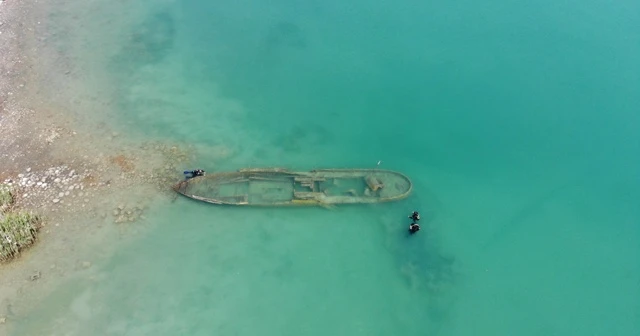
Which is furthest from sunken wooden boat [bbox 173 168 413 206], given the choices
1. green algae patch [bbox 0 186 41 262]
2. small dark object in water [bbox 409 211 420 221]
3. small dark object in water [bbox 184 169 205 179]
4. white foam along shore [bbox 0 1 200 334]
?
green algae patch [bbox 0 186 41 262]

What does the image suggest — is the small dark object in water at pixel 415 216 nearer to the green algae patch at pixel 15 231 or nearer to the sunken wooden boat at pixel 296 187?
the sunken wooden boat at pixel 296 187

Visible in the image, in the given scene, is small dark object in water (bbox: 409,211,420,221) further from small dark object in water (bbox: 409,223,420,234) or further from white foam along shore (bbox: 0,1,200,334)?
white foam along shore (bbox: 0,1,200,334)

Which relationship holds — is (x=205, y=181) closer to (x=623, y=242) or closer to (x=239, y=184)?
(x=239, y=184)

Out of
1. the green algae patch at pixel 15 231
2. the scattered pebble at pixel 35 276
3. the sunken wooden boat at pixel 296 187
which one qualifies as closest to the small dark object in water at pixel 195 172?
the sunken wooden boat at pixel 296 187

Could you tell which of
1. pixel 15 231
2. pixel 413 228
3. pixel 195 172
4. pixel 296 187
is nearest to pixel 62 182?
pixel 15 231

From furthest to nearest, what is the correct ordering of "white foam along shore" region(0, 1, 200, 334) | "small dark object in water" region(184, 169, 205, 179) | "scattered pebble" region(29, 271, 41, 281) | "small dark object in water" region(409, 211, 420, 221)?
"small dark object in water" region(184, 169, 205, 179), "small dark object in water" region(409, 211, 420, 221), "white foam along shore" region(0, 1, 200, 334), "scattered pebble" region(29, 271, 41, 281)

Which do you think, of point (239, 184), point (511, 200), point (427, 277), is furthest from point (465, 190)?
point (239, 184)
